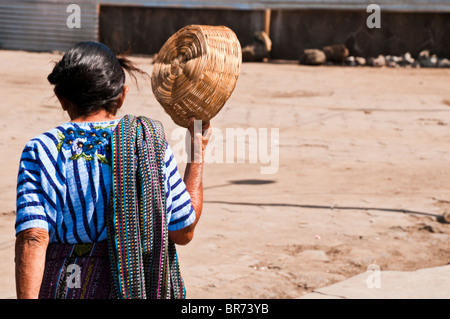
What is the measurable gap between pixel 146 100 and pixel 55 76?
10457 millimetres

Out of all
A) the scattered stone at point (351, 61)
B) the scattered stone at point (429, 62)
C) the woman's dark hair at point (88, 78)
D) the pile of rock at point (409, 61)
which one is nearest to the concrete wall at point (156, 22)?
the scattered stone at point (351, 61)

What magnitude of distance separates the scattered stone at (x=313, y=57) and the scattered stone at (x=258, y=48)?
1.06 meters

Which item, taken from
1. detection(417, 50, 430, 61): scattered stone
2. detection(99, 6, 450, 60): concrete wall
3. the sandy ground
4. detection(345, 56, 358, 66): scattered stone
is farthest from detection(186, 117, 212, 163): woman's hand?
detection(417, 50, 430, 61): scattered stone

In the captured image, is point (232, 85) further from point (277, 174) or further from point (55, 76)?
point (277, 174)

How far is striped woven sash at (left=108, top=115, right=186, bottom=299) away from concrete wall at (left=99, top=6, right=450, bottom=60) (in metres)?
15.8

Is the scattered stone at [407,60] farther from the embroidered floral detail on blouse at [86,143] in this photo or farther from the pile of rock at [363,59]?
the embroidered floral detail on blouse at [86,143]

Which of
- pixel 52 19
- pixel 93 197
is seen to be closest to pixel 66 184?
pixel 93 197

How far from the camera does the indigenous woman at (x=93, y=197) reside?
7.16 feet

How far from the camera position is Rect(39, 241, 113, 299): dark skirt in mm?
2236

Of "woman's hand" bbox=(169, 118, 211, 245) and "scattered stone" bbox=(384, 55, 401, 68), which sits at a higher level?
"woman's hand" bbox=(169, 118, 211, 245)

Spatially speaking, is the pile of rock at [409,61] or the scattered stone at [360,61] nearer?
the pile of rock at [409,61]

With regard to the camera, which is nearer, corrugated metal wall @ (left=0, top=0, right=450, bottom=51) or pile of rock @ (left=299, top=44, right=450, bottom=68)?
pile of rock @ (left=299, top=44, right=450, bottom=68)

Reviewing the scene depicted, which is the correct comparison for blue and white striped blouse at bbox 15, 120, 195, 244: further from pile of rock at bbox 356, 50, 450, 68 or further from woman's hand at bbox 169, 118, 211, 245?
pile of rock at bbox 356, 50, 450, 68

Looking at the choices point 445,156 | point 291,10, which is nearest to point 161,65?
point 445,156
